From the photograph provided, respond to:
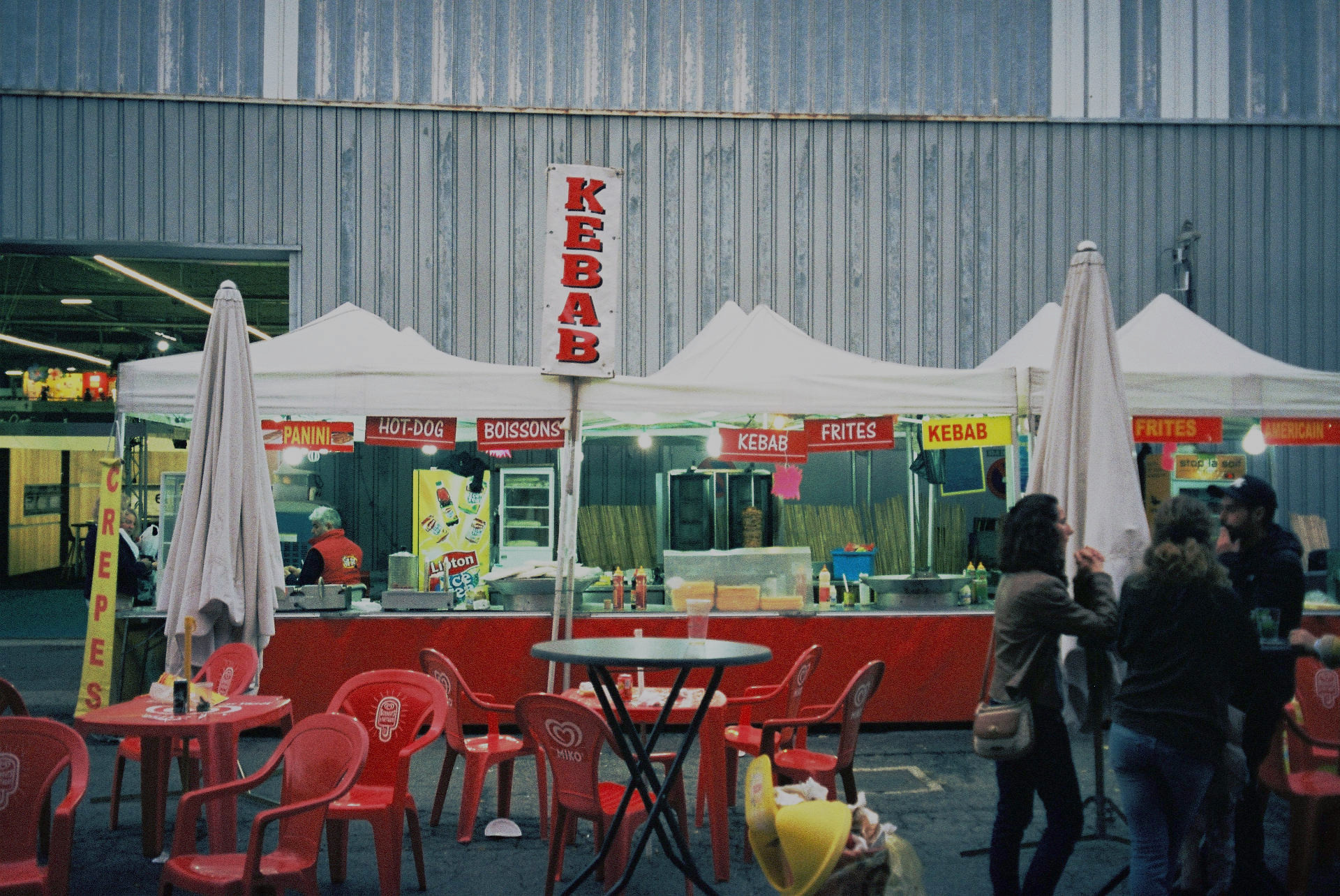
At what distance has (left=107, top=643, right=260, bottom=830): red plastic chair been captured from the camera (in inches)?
221

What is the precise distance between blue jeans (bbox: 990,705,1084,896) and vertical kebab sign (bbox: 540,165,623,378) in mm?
4324

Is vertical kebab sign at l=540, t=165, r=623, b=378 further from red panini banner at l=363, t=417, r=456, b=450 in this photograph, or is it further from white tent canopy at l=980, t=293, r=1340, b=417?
white tent canopy at l=980, t=293, r=1340, b=417

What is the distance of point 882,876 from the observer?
91.0 inches

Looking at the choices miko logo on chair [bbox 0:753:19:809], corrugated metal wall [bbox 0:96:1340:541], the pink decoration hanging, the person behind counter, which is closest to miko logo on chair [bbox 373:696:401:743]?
miko logo on chair [bbox 0:753:19:809]

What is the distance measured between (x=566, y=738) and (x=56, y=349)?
17.5 meters

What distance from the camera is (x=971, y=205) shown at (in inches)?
484

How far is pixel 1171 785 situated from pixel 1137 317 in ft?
22.3

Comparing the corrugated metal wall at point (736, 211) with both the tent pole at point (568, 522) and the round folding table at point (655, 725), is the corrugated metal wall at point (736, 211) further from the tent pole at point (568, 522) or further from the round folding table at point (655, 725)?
the round folding table at point (655, 725)

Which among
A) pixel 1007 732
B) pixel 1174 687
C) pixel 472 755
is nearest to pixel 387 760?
pixel 472 755

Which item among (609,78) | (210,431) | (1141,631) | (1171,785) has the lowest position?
(1171,785)

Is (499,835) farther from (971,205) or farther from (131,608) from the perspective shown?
(971,205)

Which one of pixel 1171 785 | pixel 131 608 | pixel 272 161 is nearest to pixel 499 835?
pixel 1171 785

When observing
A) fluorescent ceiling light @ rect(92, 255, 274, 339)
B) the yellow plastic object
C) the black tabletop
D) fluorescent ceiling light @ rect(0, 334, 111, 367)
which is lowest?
the yellow plastic object

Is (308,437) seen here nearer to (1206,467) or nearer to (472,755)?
(472,755)
